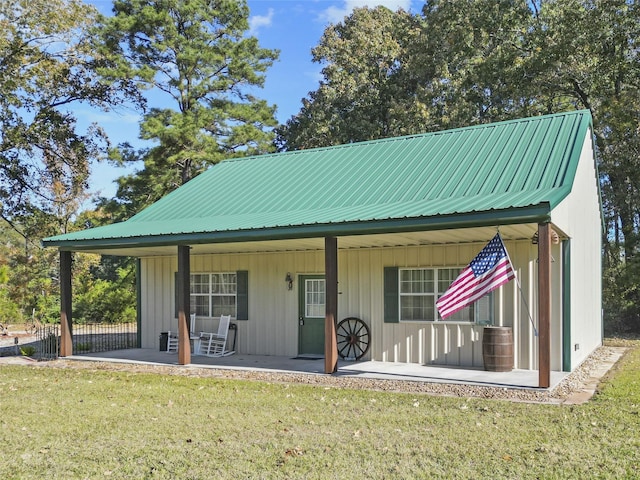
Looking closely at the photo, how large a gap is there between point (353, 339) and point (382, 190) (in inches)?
117

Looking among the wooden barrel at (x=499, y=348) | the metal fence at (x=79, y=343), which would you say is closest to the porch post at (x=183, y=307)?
the metal fence at (x=79, y=343)

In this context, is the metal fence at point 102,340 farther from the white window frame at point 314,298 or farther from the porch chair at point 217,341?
the white window frame at point 314,298

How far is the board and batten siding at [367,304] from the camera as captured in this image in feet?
35.6

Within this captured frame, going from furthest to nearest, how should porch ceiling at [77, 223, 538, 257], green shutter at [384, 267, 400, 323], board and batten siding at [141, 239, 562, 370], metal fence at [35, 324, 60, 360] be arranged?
1. metal fence at [35, 324, 60, 360]
2. green shutter at [384, 267, 400, 323]
3. board and batten siding at [141, 239, 562, 370]
4. porch ceiling at [77, 223, 538, 257]

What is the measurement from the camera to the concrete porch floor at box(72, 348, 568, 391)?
9.57 m

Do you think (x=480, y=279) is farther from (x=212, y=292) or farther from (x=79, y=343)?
(x=79, y=343)

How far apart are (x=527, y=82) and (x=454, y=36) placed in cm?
441

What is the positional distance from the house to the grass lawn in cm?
183

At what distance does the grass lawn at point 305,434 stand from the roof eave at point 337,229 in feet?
7.89

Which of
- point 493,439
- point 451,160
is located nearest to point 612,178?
point 451,160

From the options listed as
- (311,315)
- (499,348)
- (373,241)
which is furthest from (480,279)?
(311,315)

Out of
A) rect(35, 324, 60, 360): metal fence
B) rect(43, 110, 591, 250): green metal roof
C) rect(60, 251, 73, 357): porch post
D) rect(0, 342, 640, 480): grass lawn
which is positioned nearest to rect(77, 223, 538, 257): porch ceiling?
rect(43, 110, 591, 250): green metal roof

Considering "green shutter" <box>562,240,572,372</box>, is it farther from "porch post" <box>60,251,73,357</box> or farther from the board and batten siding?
"porch post" <box>60,251,73,357</box>

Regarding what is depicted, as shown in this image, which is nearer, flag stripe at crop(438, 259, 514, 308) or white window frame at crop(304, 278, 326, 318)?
flag stripe at crop(438, 259, 514, 308)
